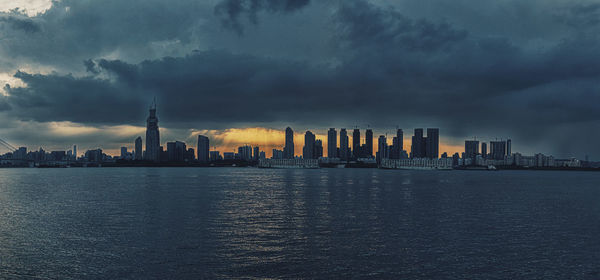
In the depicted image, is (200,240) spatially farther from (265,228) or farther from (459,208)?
(459,208)

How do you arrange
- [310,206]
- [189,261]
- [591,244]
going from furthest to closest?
[310,206]
[591,244]
[189,261]

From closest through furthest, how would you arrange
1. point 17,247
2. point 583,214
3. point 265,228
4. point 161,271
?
point 161,271, point 17,247, point 265,228, point 583,214

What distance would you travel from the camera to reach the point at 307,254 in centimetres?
4144

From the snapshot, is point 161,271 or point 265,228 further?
point 265,228

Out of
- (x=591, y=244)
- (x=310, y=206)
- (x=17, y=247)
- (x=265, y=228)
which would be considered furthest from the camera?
(x=310, y=206)

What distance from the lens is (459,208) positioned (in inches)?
3223

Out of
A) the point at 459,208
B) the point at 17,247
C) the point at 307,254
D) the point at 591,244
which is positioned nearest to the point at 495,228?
the point at 591,244

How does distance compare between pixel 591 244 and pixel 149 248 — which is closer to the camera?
pixel 149 248

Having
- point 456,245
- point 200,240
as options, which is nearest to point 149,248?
point 200,240

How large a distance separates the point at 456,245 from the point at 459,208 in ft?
125

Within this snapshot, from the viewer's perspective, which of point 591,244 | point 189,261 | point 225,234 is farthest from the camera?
point 225,234

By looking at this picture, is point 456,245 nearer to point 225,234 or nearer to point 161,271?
point 225,234

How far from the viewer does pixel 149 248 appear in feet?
143

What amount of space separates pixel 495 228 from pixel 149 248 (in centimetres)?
4431
